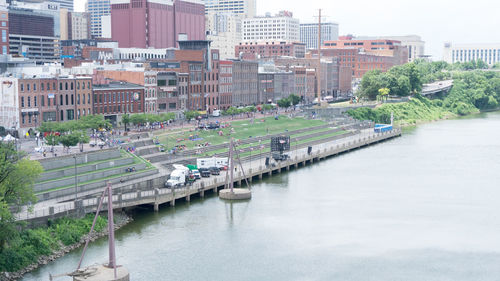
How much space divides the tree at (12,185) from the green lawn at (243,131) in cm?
3972

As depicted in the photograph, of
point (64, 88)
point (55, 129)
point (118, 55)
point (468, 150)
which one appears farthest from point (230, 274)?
point (118, 55)

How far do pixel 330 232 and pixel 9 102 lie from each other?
177ft

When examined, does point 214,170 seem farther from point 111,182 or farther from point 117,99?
point 117,99

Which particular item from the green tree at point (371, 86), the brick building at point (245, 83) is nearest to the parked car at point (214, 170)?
the brick building at point (245, 83)

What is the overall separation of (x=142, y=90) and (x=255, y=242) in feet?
211

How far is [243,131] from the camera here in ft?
402

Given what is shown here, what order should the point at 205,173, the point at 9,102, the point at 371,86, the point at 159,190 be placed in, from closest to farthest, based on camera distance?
the point at 159,190 < the point at 205,173 < the point at 9,102 < the point at 371,86

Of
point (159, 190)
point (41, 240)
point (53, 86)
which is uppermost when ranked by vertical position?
point (53, 86)

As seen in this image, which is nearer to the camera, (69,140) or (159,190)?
(159,190)

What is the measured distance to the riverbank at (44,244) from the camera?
5391 centimetres

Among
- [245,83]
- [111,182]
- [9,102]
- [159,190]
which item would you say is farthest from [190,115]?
[111,182]

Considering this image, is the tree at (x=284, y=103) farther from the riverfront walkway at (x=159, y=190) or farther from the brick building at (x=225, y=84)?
the riverfront walkway at (x=159, y=190)

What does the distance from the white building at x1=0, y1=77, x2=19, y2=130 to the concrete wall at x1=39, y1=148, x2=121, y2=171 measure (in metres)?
23.0

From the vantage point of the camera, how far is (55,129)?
9312 centimetres
